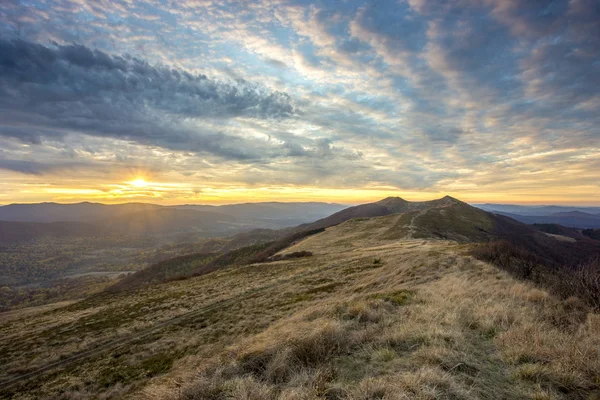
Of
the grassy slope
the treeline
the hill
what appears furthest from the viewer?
the hill

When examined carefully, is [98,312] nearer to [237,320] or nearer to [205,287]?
[205,287]

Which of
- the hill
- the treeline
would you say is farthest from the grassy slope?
the hill

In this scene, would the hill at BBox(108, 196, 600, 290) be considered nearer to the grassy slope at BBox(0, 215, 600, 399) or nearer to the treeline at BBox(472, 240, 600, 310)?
the treeline at BBox(472, 240, 600, 310)

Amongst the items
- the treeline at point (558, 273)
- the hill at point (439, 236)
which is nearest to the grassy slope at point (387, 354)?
the treeline at point (558, 273)

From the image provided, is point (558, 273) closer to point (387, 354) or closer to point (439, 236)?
point (387, 354)

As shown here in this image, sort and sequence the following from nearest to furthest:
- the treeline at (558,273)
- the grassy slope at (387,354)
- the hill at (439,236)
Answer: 1. the grassy slope at (387,354)
2. the treeline at (558,273)
3. the hill at (439,236)

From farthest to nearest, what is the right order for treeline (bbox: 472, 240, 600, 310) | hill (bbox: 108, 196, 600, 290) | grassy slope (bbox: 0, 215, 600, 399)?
hill (bbox: 108, 196, 600, 290), treeline (bbox: 472, 240, 600, 310), grassy slope (bbox: 0, 215, 600, 399)

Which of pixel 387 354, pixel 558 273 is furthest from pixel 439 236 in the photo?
pixel 387 354

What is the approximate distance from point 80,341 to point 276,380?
24.7 m

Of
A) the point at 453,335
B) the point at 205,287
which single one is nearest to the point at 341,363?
the point at 453,335

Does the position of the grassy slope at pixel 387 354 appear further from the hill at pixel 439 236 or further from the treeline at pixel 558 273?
the hill at pixel 439 236

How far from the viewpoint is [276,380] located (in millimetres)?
6578

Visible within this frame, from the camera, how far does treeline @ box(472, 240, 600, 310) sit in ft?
36.1

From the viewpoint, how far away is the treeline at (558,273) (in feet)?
36.1
